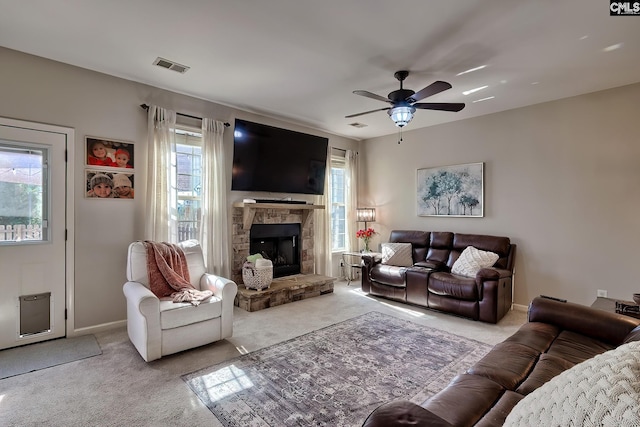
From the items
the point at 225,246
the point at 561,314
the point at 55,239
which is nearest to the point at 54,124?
the point at 55,239

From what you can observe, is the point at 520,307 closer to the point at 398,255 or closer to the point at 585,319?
the point at 398,255

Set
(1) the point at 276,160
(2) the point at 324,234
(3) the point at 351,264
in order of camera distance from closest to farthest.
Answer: (1) the point at 276,160
(2) the point at 324,234
(3) the point at 351,264

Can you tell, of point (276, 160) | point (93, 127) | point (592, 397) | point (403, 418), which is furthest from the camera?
point (276, 160)

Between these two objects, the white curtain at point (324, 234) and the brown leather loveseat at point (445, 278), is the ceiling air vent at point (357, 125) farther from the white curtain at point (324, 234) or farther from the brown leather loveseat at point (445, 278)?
the brown leather loveseat at point (445, 278)

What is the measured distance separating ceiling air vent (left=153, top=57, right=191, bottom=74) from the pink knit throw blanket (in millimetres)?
1847

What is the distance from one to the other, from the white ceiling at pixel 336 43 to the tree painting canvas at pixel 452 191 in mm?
1300

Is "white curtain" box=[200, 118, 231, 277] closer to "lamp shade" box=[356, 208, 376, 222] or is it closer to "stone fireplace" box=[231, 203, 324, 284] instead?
"stone fireplace" box=[231, 203, 324, 284]

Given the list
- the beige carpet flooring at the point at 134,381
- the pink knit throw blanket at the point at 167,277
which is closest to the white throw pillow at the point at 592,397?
the beige carpet flooring at the point at 134,381

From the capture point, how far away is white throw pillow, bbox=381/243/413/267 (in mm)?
5066

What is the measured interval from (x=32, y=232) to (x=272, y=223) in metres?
2.88

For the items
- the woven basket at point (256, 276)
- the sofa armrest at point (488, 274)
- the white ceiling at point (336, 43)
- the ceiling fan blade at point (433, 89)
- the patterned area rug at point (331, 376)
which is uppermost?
the white ceiling at point (336, 43)

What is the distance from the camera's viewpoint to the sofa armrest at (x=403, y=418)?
103 cm

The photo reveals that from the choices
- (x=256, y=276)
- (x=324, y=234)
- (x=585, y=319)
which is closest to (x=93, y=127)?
(x=256, y=276)

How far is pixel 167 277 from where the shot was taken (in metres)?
3.25
